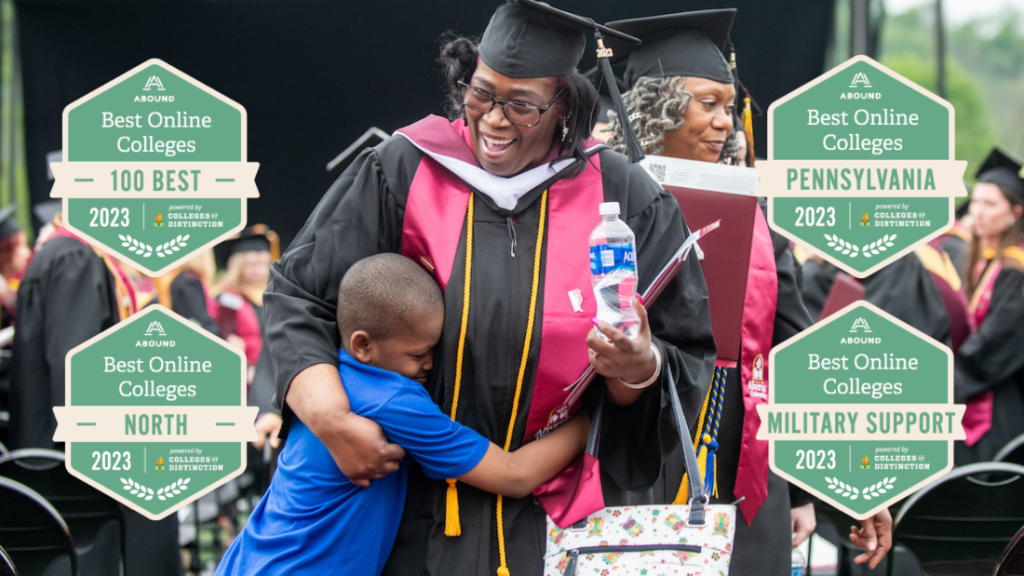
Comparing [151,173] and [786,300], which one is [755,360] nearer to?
[786,300]

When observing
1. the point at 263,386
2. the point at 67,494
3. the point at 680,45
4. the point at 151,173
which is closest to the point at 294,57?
the point at 151,173

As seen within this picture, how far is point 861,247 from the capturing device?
161 inches

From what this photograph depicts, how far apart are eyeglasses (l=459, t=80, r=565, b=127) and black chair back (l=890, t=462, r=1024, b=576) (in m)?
2.03

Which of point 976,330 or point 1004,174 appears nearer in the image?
point 976,330

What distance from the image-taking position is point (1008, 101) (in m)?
35.5

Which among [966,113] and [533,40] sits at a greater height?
[966,113]

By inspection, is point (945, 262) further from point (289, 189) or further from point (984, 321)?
point (289, 189)

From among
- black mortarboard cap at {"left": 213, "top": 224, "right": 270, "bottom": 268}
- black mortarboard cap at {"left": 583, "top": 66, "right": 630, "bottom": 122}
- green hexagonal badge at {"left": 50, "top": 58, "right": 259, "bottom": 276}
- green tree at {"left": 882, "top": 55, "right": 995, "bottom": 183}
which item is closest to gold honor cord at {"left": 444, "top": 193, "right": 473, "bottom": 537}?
black mortarboard cap at {"left": 583, "top": 66, "right": 630, "bottom": 122}

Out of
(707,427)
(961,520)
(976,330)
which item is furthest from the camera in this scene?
(976,330)

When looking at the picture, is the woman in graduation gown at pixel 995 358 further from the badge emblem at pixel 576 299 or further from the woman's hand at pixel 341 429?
the woman's hand at pixel 341 429

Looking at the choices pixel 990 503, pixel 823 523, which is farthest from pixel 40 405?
pixel 990 503

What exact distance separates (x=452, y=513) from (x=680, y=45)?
1.66m

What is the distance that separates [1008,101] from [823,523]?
120 ft

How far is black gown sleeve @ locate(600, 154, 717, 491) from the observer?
183 cm
